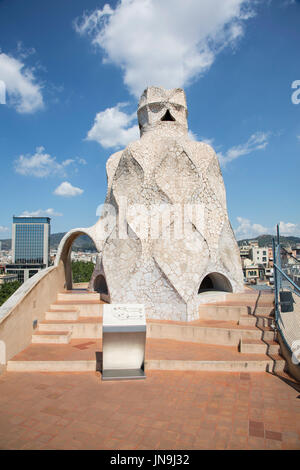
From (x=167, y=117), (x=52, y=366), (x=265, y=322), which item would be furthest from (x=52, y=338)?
(x=167, y=117)

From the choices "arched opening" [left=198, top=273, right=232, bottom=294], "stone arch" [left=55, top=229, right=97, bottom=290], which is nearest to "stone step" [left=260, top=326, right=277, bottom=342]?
"arched opening" [left=198, top=273, right=232, bottom=294]

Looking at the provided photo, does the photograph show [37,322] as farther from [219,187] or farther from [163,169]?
[219,187]

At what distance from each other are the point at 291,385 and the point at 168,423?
2740 millimetres

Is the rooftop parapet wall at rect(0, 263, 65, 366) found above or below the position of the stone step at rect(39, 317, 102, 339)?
above

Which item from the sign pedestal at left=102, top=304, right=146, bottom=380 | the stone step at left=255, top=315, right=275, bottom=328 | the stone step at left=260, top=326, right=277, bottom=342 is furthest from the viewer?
the stone step at left=255, top=315, right=275, bottom=328

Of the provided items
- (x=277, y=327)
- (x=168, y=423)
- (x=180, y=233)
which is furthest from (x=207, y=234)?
(x=168, y=423)

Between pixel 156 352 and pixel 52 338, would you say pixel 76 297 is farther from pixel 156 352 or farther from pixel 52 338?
pixel 156 352

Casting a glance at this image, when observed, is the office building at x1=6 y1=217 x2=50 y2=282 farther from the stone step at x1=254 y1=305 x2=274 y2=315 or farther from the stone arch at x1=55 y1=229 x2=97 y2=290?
the stone step at x1=254 y1=305 x2=274 y2=315

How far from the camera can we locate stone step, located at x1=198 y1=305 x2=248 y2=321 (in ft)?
28.9

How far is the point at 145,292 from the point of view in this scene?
951cm

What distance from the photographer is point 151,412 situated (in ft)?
14.9

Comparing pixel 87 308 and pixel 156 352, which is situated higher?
pixel 87 308

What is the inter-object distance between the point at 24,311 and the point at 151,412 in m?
4.73

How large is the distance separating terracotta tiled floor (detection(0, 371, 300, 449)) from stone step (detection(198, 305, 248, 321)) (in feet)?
8.98
